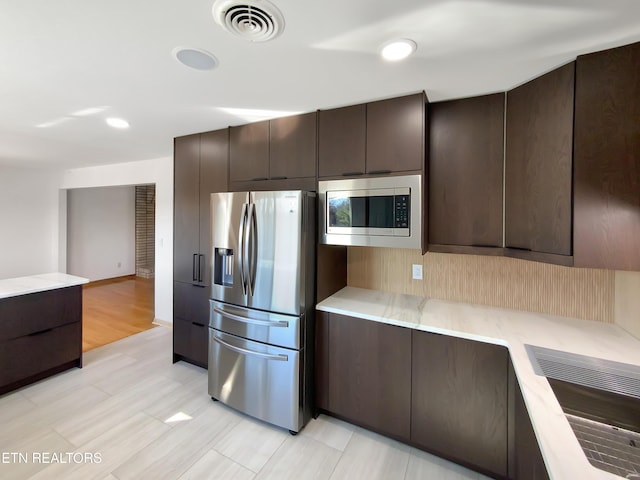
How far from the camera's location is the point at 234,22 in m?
1.14

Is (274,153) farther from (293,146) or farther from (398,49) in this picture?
(398,49)

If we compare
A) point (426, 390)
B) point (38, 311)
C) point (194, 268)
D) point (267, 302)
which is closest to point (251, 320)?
point (267, 302)

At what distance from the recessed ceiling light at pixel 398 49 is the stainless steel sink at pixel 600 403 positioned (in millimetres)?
1600

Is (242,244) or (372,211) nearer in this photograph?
(372,211)

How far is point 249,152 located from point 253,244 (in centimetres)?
89

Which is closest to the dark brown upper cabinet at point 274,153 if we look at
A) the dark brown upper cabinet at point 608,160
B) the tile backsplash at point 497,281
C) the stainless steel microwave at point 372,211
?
the stainless steel microwave at point 372,211

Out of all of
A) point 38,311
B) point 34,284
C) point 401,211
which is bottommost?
point 38,311

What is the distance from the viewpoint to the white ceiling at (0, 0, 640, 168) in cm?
110

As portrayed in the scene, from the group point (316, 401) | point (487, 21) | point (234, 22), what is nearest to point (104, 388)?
point (316, 401)

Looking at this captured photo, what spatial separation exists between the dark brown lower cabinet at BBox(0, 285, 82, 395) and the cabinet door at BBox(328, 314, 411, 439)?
2.59m

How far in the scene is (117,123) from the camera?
2.44m

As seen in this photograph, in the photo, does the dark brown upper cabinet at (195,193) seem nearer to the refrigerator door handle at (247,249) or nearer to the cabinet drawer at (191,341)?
the cabinet drawer at (191,341)

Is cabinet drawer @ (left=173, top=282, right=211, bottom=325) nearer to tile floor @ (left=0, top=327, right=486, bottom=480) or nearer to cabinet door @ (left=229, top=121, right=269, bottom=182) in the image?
tile floor @ (left=0, top=327, right=486, bottom=480)

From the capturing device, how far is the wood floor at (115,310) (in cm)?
366
